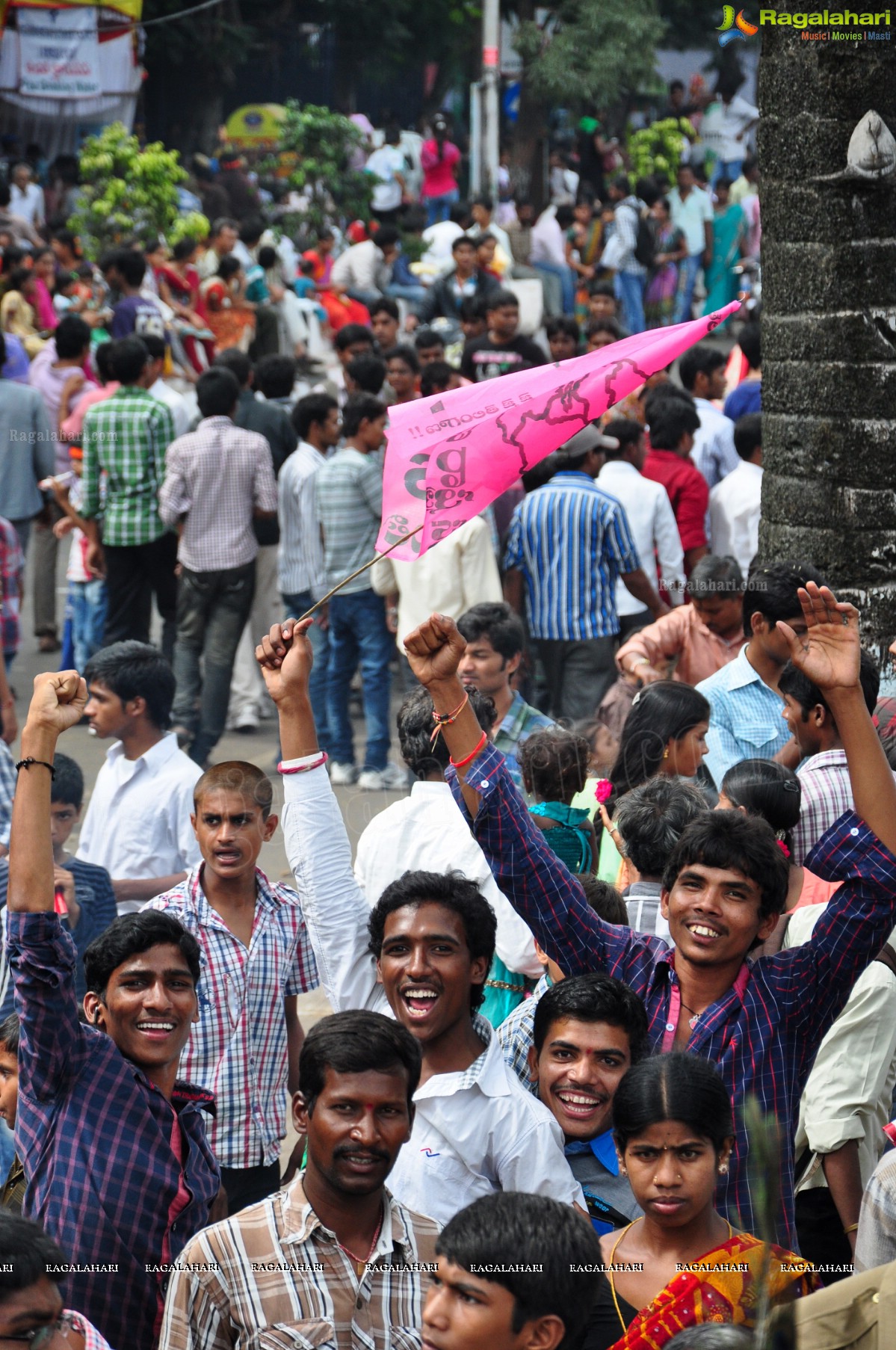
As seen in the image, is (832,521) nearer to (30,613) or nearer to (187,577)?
(187,577)

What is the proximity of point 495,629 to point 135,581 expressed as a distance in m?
3.59

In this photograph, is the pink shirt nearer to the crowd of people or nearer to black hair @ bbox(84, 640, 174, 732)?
the crowd of people

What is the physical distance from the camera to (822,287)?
17.3ft

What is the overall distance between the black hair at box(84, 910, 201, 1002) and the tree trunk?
2.87m

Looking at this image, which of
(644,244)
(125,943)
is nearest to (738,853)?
(125,943)

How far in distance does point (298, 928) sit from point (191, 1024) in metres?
0.37

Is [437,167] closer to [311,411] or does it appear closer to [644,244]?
[644,244]

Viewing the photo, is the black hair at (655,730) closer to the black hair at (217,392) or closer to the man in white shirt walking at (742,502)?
the man in white shirt walking at (742,502)

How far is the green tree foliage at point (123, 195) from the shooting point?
1617 centimetres

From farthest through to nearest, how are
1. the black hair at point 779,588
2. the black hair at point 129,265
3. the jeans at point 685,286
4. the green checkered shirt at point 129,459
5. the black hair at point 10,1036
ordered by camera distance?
the jeans at point 685,286, the black hair at point 129,265, the green checkered shirt at point 129,459, the black hair at point 779,588, the black hair at point 10,1036

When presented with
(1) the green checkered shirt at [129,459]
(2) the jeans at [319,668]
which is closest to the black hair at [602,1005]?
(2) the jeans at [319,668]

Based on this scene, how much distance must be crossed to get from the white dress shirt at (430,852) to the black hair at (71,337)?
251 inches

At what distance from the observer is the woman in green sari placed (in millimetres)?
18781

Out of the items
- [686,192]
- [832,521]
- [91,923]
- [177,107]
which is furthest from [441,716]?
[177,107]
